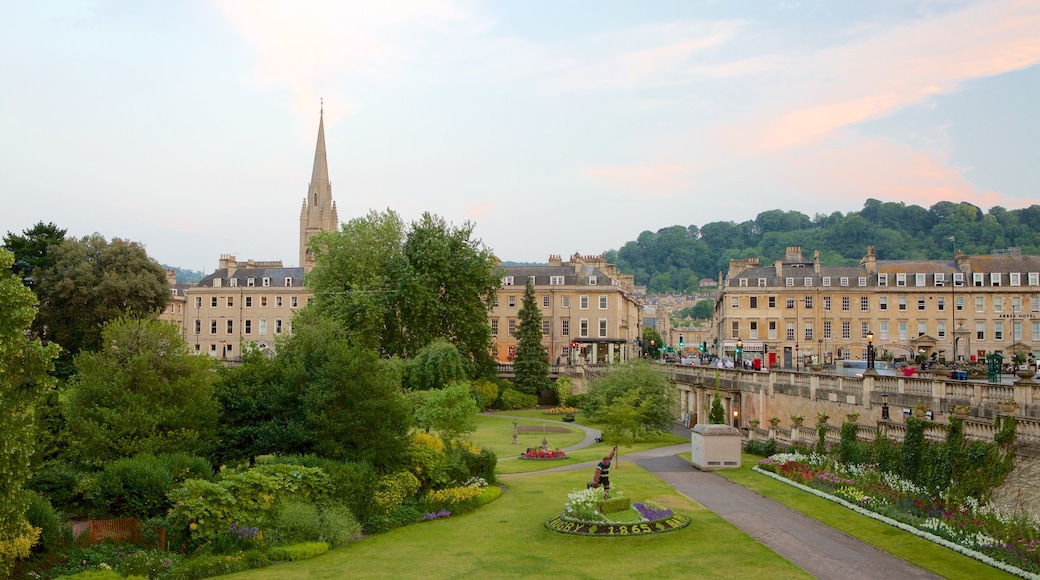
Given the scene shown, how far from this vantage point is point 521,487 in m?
35.8

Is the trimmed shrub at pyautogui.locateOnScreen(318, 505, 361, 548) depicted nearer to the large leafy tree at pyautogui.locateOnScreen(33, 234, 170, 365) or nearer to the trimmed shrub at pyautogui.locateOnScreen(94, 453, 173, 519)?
the trimmed shrub at pyautogui.locateOnScreen(94, 453, 173, 519)

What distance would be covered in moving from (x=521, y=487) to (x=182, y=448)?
12.5m

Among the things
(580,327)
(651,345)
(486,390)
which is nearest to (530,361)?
(486,390)

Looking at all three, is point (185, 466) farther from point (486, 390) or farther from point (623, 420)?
point (486, 390)

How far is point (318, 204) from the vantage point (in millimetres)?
135750

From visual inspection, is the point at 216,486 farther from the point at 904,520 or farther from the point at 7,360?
the point at 904,520

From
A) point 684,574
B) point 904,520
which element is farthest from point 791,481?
point 684,574

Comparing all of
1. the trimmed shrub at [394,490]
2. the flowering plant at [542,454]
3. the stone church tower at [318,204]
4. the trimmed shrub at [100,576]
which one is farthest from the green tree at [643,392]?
the stone church tower at [318,204]

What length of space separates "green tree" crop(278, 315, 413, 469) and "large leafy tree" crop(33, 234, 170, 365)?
3355cm

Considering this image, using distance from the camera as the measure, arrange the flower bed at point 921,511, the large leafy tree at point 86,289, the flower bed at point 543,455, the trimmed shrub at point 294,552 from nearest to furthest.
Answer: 1. the flower bed at point 921,511
2. the trimmed shrub at point 294,552
3. the flower bed at point 543,455
4. the large leafy tree at point 86,289

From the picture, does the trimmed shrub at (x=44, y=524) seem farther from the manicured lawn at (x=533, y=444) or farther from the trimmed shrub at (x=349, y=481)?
the manicured lawn at (x=533, y=444)

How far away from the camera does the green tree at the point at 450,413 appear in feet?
131

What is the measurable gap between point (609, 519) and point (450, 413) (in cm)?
1368

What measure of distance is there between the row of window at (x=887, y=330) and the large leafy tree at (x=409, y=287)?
28.7 meters
